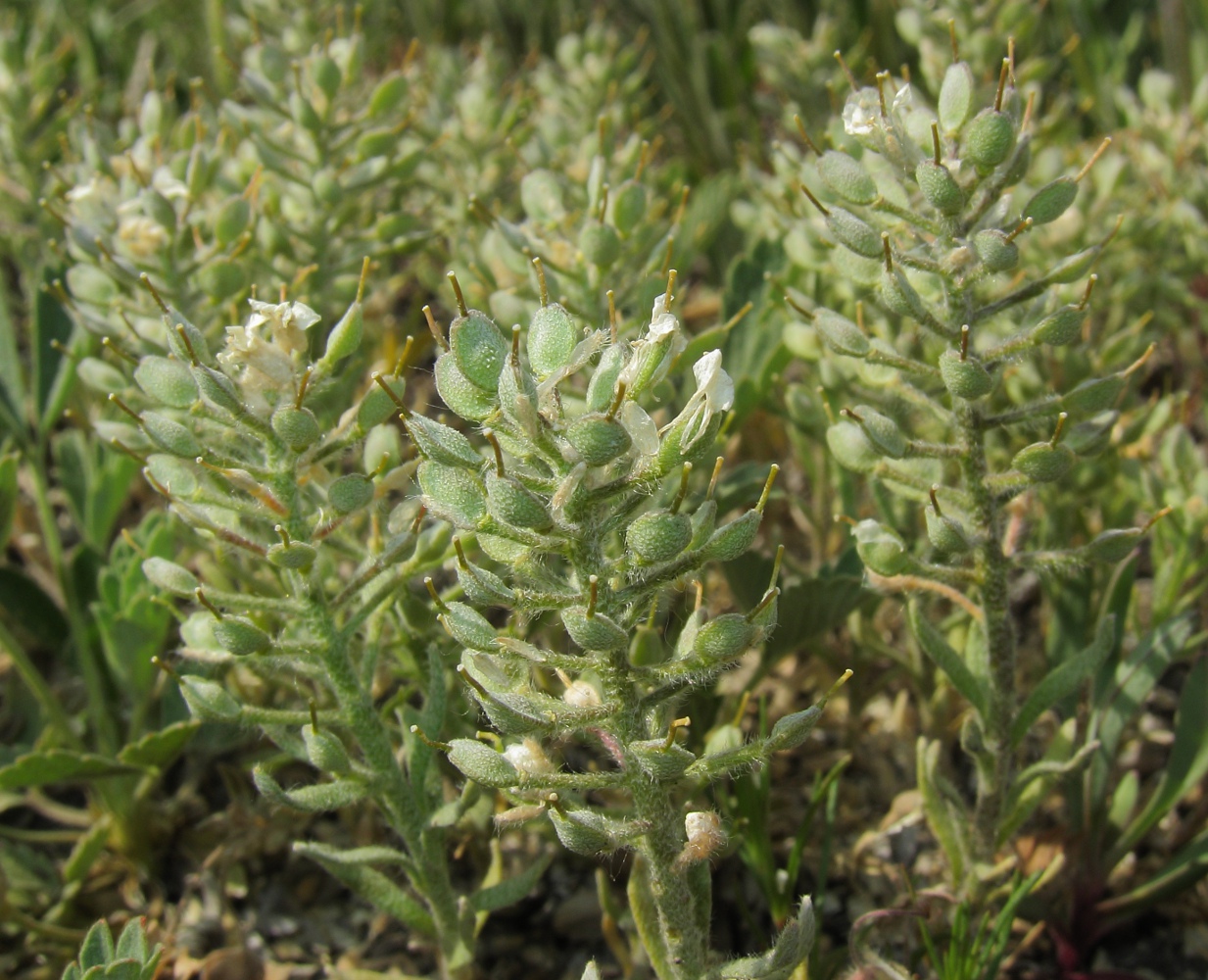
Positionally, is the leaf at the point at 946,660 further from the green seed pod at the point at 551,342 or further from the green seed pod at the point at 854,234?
the green seed pod at the point at 551,342

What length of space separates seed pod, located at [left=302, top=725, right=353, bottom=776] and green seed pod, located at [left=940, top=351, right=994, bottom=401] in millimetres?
873

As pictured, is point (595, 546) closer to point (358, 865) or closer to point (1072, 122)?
point (358, 865)

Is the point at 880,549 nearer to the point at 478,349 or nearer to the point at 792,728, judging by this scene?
the point at 792,728

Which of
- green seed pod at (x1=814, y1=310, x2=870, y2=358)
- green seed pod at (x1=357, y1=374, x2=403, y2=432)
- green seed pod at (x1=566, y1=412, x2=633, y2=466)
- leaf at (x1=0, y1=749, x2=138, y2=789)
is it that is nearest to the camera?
green seed pod at (x1=566, y1=412, x2=633, y2=466)

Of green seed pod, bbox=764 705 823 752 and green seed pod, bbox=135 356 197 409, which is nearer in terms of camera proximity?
green seed pod, bbox=764 705 823 752

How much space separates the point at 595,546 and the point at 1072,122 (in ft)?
7.91

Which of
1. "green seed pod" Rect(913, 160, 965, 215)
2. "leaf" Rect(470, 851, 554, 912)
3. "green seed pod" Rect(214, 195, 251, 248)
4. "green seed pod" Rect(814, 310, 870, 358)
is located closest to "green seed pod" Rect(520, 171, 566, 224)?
"green seed pod" Rect(214, 195, 251, 248)

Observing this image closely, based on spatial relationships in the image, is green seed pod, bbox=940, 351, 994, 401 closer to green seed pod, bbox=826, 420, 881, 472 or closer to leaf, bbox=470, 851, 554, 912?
green seed pod, bbox=826, 420, 881, 472

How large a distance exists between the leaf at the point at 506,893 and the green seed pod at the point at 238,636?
0.51m

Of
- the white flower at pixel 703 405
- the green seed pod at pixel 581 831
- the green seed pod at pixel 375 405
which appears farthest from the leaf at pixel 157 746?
the white flower at pixel 703 405

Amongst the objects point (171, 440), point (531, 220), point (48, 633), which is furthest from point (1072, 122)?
point (48, 633)

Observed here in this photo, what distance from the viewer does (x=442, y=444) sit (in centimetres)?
117

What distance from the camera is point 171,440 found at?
1.39m

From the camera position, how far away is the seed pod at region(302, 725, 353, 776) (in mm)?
1420
